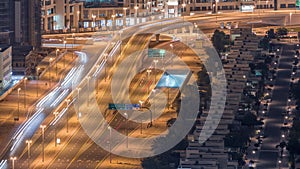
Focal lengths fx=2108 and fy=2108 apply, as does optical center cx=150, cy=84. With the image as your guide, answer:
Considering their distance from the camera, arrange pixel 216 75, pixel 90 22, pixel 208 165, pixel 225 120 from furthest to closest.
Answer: pixel 90 22
pixel 216 75
pixel 225 120
pixel 208 165

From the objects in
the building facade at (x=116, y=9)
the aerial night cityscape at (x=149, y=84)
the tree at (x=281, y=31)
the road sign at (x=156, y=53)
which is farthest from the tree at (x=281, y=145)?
the building facade at (x=116, y=9)

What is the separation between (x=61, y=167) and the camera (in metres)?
74.2

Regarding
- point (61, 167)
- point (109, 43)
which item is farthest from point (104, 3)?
point (61, 167)

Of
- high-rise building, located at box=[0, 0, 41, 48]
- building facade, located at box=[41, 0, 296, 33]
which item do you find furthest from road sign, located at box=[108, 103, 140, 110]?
building facade, located at box=[41, 0, 296, 33]

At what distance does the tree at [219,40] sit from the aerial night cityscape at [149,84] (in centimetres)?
8

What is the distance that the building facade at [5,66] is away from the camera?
91.0 m

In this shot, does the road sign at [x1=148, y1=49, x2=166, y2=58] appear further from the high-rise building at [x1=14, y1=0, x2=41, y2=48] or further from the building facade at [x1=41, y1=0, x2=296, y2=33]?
the building facade at [x1=41, y1=0, x2=296, y2=33]

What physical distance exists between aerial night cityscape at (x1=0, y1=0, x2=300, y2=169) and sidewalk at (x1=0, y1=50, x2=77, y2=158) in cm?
8

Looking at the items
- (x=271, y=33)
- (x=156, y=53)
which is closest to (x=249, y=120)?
(x=156, y=53)

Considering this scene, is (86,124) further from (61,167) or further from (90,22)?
(90,22)

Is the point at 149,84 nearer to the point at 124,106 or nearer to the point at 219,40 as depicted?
the point at 124,106

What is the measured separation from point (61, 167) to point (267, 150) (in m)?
7.63

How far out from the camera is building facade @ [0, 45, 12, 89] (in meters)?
91.0

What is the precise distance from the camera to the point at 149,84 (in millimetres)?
90375
